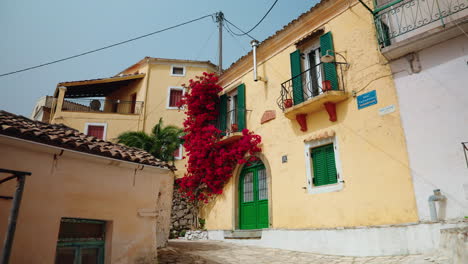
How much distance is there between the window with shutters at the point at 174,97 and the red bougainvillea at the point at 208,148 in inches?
244

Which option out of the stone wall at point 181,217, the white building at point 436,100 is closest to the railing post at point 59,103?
the stone wall at point 181,217

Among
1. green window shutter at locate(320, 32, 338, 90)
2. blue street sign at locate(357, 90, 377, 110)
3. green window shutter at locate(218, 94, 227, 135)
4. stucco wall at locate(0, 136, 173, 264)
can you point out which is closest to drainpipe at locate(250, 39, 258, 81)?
green window shutter at locate(218, 94, 227, 135)

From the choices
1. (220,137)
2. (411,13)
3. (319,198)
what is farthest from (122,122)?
(411,13)

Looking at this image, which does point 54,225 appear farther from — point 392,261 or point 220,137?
point 220,137

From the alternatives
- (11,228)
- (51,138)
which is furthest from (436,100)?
(11,228)

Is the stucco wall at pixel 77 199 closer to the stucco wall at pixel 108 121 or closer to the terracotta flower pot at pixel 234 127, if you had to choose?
the terracotta flower pot at pixel 234 127

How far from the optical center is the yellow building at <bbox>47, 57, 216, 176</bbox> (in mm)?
18656

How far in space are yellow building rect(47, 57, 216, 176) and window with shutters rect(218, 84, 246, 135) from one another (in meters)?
5.66

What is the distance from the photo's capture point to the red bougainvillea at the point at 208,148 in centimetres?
1194

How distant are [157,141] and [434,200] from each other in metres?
11.8

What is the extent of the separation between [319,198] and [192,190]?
573cm

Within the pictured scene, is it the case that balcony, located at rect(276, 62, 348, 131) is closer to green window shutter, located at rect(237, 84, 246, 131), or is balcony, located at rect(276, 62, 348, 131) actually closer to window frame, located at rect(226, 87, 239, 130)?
green window shutter, located at rect(237, 84, 246, 131)

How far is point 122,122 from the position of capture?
1909 centimetres

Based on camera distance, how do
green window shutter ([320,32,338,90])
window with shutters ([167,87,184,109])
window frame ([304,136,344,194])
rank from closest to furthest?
window frame ([304,136,344,194])
green window shutter ([320,32,338,90])
window with shutters ([167,87,184,109])
